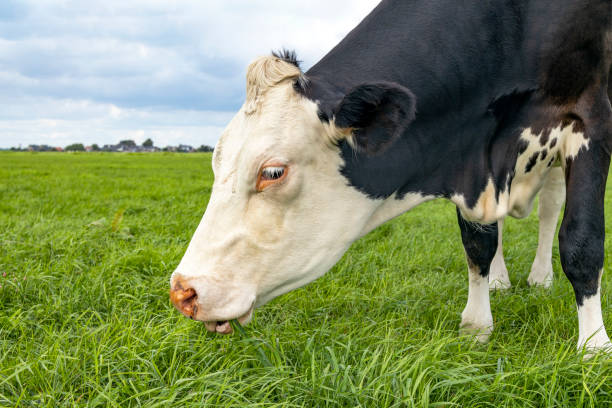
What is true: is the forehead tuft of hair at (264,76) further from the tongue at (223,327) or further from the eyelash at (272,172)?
the tongue at (223,327)

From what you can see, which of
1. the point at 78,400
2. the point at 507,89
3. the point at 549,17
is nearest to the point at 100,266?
the point at 78,400

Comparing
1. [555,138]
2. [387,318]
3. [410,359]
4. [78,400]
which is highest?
[555,138]

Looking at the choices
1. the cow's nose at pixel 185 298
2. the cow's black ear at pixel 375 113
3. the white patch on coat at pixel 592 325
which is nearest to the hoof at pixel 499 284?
the white patch on coat at pixel 592 325

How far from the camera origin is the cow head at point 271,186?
2139mm

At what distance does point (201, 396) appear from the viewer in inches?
79.7

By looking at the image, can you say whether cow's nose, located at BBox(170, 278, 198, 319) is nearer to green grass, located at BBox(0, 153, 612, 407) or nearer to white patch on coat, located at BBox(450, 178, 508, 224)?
green grass, located at BBox(0, 153, 612, 407)

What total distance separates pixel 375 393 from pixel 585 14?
7.68 ft

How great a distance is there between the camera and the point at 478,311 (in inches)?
125

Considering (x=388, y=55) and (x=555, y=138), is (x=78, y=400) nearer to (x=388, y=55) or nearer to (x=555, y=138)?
(x=388, y=55)

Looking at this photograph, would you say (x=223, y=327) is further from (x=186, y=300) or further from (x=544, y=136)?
(x=544, y=136)

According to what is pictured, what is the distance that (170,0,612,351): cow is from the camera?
2.20 m

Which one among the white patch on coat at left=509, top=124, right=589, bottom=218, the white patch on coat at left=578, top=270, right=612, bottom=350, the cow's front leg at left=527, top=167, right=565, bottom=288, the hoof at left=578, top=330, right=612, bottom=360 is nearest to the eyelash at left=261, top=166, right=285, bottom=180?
the white patch on coat at left=509, top=124, right=589, bottom=218

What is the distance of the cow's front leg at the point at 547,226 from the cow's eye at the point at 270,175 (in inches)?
111

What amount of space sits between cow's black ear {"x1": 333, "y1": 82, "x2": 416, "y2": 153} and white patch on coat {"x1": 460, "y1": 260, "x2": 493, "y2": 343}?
1.49 metres
